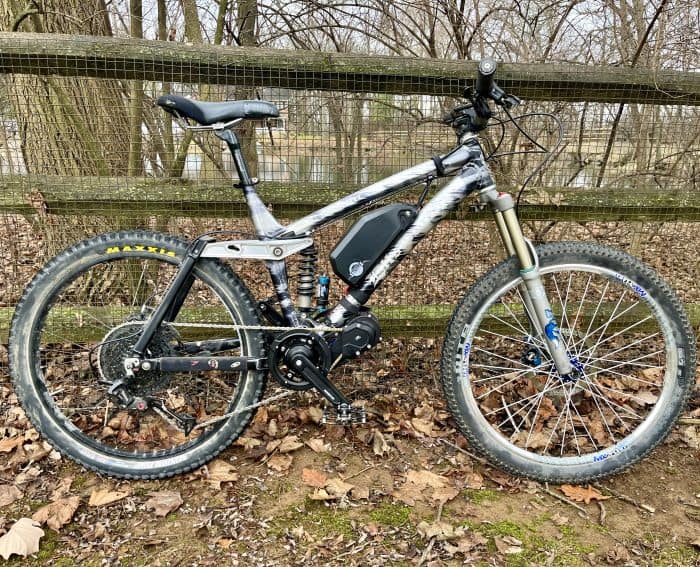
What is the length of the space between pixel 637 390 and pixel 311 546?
1996 millimetres

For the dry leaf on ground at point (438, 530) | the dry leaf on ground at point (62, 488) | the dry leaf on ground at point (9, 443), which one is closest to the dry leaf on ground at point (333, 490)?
the dry leaf on ground at point (438, 530)

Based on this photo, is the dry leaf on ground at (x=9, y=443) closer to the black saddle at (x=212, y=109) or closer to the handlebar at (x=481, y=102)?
the black saddle at (x=212, y=109)

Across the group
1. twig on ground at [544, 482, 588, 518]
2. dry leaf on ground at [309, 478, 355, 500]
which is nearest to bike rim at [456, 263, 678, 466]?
twig on ground at [544, 482, 588, 518]

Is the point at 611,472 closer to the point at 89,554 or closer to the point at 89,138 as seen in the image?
the point at 89,554

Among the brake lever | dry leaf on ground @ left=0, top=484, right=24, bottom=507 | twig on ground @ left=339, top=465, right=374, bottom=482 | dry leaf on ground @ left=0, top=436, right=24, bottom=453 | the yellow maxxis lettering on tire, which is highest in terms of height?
the brake lever

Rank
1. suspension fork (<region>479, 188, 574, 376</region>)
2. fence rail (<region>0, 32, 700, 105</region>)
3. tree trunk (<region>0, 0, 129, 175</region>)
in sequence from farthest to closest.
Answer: tree trunk (<region>0, 0, 129, 175</region>) → fence rail (<region>0, 32, 700, 105</region>) → suspension fork (<region>479, 188, 574, 376</region>)

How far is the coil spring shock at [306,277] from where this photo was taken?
2246 millimetres

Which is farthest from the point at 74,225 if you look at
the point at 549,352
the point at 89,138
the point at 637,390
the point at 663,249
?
the point at 663,249

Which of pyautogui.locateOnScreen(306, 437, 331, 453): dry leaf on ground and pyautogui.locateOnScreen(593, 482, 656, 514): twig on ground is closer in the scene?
pyautogui.locateOnScreen(593, 482, 656, 514): twig on ground

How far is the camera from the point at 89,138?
284cm

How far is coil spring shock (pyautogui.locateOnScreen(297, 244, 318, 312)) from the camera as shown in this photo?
2.25m

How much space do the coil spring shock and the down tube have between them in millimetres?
122

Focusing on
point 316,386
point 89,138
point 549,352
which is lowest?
point 316,386

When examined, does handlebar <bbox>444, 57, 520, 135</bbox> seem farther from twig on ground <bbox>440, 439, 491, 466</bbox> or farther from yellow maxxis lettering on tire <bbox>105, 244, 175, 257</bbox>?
twig on ground <bbox>440, 439, 491, 466</bbox>
